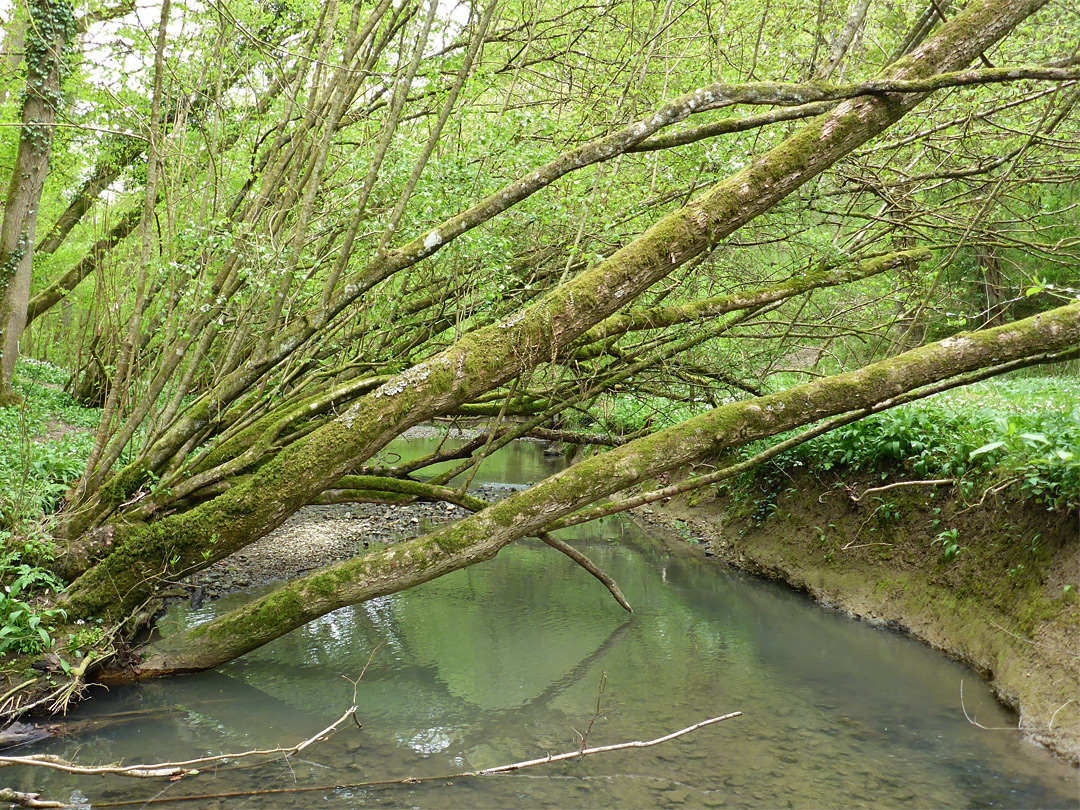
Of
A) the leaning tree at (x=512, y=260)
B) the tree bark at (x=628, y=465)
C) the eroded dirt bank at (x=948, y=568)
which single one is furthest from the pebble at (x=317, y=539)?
the eroded dirt bank at (x=948, y=568)

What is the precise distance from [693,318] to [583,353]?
3.74ft

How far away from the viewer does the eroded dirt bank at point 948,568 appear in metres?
4.68

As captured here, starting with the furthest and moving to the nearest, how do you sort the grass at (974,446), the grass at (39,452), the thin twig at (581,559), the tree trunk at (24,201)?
1. the tree trunk at (24,201)
2. the thin twig at (581,559)
3. the grass at (39,452)
4. the grass at (974,446)

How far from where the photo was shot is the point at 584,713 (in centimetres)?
493

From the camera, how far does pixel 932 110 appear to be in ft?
20.3

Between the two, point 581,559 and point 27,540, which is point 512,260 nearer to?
point 581,559

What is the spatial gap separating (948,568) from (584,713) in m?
3.66

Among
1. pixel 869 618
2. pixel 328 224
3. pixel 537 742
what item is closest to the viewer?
pixel 537 742

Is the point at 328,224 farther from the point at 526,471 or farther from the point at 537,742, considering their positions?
the point at 526,471

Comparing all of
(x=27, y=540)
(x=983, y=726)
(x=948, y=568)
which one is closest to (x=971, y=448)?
(x=948, y=568)

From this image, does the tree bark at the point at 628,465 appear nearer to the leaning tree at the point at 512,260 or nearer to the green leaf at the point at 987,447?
the leaning tree at the point at 512,260

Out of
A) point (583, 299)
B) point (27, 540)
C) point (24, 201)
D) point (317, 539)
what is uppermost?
point (24, 201)

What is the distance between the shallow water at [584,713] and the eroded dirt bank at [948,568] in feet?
0.76

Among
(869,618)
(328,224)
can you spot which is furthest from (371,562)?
(869,618)
